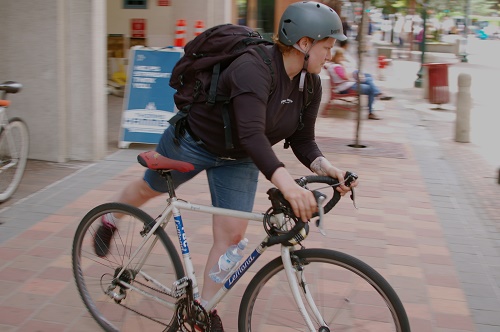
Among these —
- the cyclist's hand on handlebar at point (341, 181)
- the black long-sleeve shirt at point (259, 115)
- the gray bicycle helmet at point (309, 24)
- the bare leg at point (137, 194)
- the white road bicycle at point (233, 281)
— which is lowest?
the white road bicycle at point (233, 281)

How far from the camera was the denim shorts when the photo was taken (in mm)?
3150

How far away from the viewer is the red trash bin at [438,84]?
12727 millimetres

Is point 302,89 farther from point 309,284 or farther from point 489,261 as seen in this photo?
point 489,261

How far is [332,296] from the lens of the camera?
2.74m

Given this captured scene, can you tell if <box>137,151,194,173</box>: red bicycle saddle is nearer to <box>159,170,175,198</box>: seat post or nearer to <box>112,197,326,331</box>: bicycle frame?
<box>159,170,175,198</box>: seat post

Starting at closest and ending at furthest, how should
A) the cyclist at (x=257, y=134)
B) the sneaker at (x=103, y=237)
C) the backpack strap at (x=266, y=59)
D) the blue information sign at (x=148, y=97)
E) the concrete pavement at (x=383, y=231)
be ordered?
the cyclist at (x=257, y=134) → the backpack strap at (x=266, y=59) → the sneaker at (x=103, y=237) → the concrete pavement at (x=383, y=231) → the blue information sign at (x=148, y=97)

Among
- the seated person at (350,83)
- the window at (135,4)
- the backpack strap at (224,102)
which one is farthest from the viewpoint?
the window at (135,4)

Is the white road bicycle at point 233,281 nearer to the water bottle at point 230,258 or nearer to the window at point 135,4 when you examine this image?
the water bottle at point 230,258

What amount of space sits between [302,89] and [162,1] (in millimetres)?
9656

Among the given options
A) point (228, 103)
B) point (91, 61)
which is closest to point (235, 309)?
point (228, 103)

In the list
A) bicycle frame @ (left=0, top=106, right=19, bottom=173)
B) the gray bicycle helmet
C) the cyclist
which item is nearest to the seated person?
bicycle frame @ (left=0, top=106, right=19, bottom=173)

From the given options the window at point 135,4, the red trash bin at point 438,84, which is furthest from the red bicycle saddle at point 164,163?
the red trash bin at point 438,84

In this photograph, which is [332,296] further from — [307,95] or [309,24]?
[309,24]

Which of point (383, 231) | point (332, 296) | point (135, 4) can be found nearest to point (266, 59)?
point (332, 296)
